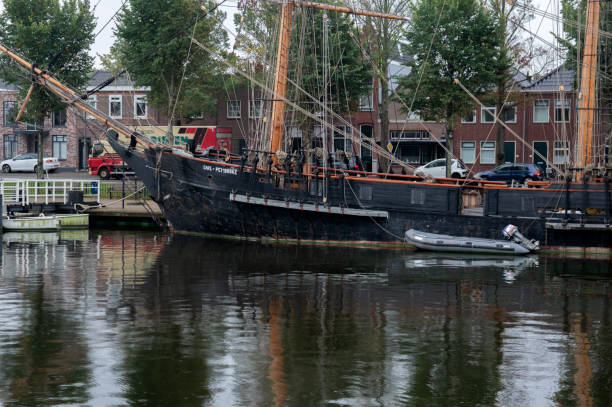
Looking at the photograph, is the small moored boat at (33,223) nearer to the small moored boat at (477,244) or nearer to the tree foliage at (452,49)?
the small moored boat at (477,244)

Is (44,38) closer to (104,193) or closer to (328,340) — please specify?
(104,193)

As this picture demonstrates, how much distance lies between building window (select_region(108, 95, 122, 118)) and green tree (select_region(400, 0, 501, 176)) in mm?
33062

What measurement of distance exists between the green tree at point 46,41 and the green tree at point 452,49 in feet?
61.6

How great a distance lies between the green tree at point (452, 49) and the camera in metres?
43.9

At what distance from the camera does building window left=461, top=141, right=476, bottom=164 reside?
62972 mm

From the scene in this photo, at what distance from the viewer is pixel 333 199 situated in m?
30.9

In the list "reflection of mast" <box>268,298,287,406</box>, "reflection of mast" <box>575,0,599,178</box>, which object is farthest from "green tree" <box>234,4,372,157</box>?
"reflection of mast" <box>268,298,287,406</box>

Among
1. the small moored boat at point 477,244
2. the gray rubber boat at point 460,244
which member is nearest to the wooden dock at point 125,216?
the gray rubber boat at point 460,244

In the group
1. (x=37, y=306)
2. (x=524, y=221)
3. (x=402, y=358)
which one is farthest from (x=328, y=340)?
(x=524, y=221)

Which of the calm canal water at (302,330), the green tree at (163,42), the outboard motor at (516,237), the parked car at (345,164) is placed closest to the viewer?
the calm canal water at (302,330)

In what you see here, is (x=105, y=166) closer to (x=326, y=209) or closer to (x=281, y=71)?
(x=281, y=71)

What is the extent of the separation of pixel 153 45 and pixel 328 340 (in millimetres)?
38114

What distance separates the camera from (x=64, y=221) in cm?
3641

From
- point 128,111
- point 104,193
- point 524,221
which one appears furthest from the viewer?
point 128,111
